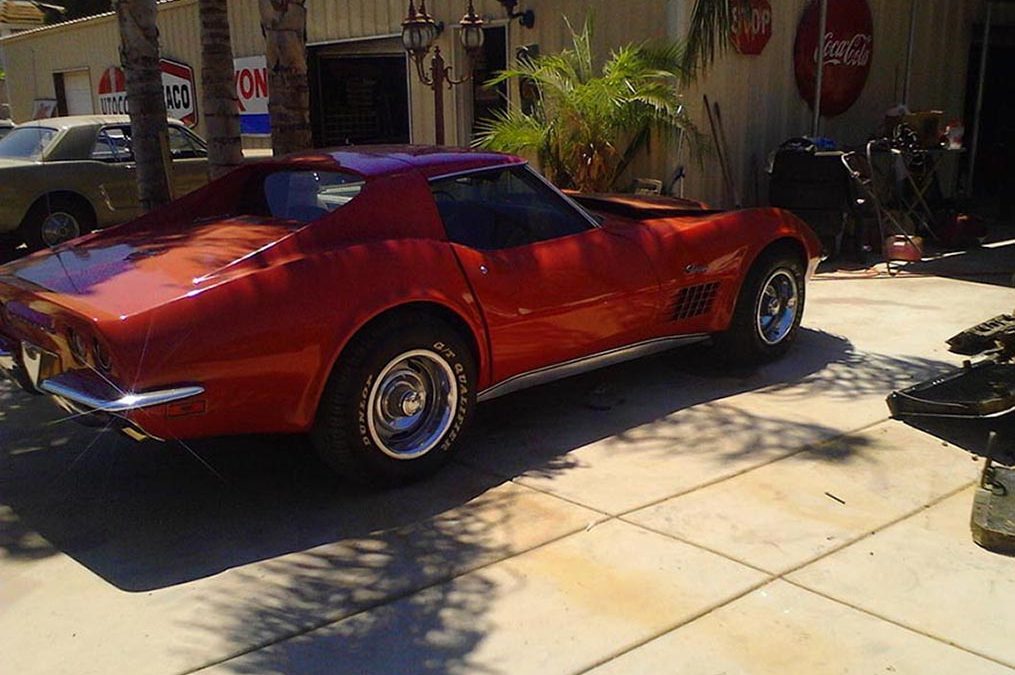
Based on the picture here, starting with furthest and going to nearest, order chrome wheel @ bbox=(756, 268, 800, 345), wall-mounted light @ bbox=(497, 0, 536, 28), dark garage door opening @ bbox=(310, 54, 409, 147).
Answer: dark garage door opening @ bbox=(310, 54, 409, 147), wall-mounted light @ bbox=(497, 0, 536, 28), chrome wheel @ bbox=(756, 268, 800, 345)

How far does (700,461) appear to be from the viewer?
15.0 feet

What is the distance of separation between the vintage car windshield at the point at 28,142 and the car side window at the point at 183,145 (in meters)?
1.33

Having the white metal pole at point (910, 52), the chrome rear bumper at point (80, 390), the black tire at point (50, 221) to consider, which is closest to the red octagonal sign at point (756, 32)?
the white metal pole at point (910, 52)

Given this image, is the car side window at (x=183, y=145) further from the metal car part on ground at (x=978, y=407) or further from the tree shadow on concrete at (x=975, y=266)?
the metal car part on ground at (x=978, y=407)

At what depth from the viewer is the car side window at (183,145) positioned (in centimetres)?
1172

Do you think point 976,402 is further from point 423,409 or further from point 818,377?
point 423,409

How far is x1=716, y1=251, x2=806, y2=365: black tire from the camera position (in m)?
5.82

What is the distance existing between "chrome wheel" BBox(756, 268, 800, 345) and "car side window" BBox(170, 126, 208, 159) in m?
8.20

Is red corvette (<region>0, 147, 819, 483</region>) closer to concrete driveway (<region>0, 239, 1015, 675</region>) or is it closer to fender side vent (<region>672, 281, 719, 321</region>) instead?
fender side vent (<region>672, 281, 719, 321</region>)

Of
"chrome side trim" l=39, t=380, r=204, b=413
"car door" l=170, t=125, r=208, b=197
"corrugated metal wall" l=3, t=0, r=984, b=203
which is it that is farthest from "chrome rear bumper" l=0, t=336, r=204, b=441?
"car door" l=170, t=125, r=208, b=197

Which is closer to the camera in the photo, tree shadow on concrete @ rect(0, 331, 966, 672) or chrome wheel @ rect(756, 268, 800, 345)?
tree shadow on concrete @ rect(0, 331, 966, 672)

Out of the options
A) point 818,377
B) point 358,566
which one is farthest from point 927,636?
point 818,377

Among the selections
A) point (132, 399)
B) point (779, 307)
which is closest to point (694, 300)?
point (779, 307)

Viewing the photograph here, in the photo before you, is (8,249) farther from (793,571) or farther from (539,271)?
(793,571)
